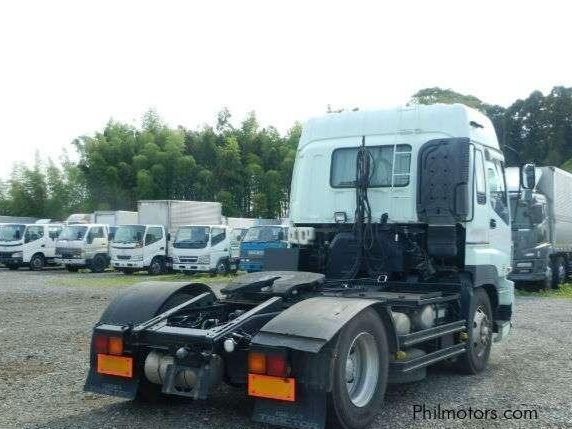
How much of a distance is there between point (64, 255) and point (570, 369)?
21.8 m

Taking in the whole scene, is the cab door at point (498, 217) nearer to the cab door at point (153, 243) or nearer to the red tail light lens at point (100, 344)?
the red tail light lens at point (100, 344)

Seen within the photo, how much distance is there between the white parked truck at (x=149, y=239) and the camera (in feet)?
80.2

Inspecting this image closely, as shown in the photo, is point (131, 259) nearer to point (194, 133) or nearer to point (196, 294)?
point (196, 294)

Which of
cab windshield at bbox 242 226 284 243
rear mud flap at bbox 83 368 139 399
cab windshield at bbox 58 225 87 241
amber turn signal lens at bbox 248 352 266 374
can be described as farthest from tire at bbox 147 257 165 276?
amber turn signal lens at bbox 248 352 266 374

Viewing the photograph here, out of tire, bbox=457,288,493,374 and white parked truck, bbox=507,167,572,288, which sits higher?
white parked truck, bbox=507,167,572,288

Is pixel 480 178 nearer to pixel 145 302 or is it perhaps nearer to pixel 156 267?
pixel 145 302

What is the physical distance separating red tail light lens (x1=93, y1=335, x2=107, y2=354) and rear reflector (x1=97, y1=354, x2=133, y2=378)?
41 mm

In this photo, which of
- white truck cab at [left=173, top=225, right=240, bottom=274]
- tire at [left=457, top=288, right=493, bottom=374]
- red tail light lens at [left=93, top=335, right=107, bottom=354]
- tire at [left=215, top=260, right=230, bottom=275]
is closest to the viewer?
red tail light lens at [left=93, top=335, right=107, bottom=354]

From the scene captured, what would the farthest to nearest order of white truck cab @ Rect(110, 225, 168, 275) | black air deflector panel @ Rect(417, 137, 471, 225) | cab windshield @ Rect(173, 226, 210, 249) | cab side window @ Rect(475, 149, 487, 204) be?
1. white truck cab @ Rect(110, 225, 168, 275)
2. cab windshield @ Rect(173, 226, 210, 249)
3. cab side window @ Rect(475, 149, 487, 204)
4. black air deflector panel @ Rect(417, 137, 471, 225)

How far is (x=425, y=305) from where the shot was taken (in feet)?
20.8

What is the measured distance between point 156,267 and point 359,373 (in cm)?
2048

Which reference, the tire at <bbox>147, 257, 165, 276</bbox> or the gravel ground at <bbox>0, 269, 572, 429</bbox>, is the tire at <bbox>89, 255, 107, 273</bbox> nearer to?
the tire at <bbox>147, 257, 165, 276</bbox>

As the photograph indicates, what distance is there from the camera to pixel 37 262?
2769cm

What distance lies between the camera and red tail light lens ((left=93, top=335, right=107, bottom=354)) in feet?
18.5
